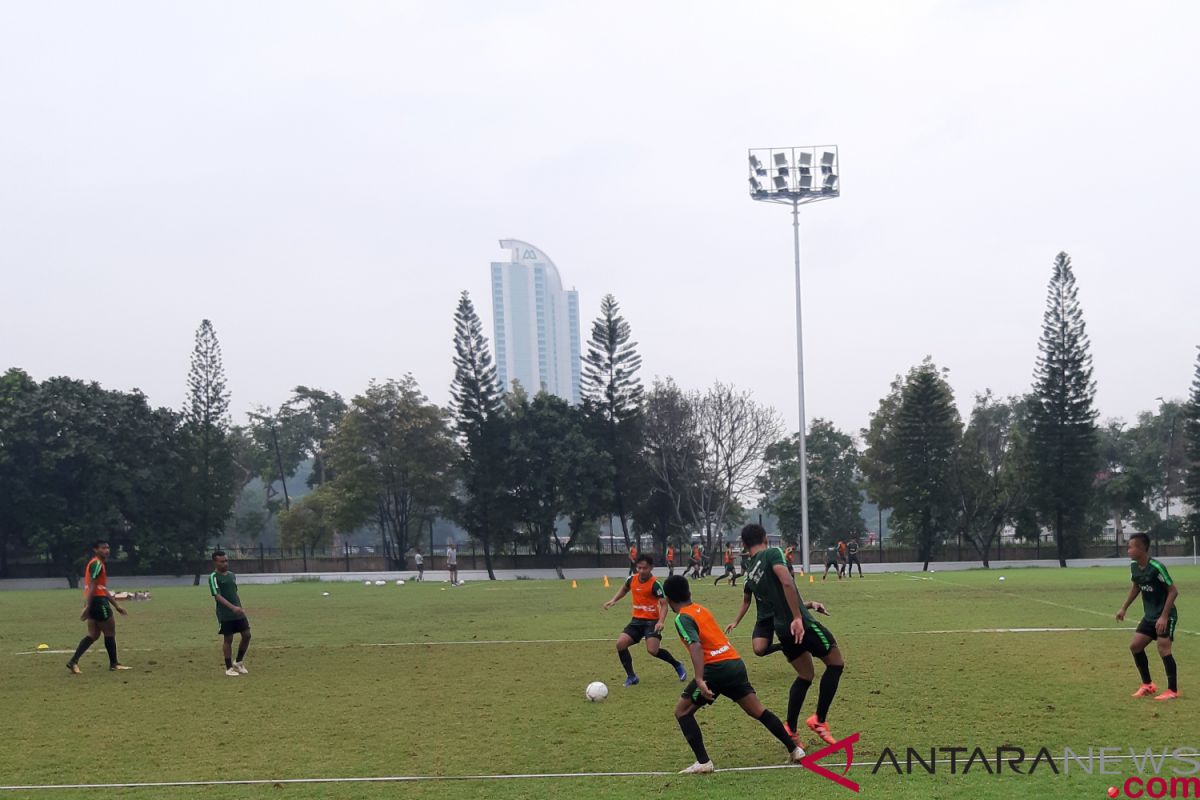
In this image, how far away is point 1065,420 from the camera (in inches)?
2675

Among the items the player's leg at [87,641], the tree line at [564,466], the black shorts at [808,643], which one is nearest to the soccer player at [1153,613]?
the black shorts at [808,643]

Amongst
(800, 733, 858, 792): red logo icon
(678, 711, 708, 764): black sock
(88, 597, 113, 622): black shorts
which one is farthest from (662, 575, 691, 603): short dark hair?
(88, 597, 113, 622): black shorts

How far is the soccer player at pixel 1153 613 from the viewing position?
12234 mm

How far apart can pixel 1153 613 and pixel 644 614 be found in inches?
236

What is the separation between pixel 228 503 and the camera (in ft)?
228

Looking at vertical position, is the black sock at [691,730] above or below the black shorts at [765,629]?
below

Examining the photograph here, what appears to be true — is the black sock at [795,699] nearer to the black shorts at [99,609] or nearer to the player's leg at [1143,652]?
the player's leg at [1143,652]

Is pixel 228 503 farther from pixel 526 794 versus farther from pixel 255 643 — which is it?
pixel 526 794

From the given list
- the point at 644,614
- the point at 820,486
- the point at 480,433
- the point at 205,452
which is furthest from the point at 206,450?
the point at 644,614

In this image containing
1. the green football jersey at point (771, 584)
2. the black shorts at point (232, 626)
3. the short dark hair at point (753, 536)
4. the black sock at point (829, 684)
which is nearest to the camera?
the green football jersey at point (771, 584)

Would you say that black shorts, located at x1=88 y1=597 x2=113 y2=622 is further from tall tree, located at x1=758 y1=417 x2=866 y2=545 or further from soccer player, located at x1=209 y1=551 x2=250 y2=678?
tall tree, located at x1=758 y1=417 x2=866 y2=545

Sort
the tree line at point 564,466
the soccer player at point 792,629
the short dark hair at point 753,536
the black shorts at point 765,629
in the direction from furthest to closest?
the tree line at point 564,466, the black shorts at point 765,629, the short dark hair at point 753,536, the soccer player at point 792,629

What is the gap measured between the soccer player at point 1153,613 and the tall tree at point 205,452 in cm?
6300

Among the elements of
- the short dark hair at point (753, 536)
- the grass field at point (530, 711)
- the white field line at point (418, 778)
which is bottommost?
the grass field at point (530, 711)
